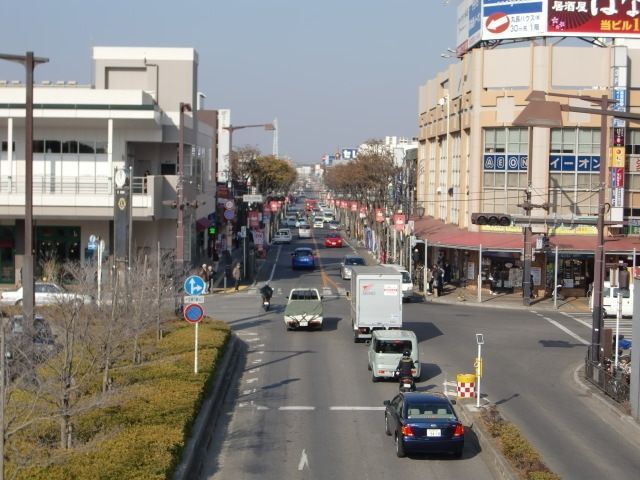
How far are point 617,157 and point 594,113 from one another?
3479cm

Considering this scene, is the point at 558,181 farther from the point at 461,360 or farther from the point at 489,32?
the point at 461,360

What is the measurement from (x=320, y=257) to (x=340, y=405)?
62.0m

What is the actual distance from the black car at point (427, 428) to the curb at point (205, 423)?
419 centimetres

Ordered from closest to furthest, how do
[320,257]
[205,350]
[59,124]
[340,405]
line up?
[340,405] → [205,350] → [59,124] → [320,257]

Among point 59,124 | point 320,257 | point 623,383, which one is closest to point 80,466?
point 623,383

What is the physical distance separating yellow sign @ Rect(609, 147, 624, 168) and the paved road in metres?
20.2

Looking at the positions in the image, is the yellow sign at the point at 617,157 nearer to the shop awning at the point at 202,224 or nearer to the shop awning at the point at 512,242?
the shop awning at the point at 512,242

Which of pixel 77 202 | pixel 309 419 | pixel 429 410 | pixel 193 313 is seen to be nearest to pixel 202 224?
pixel 77 202

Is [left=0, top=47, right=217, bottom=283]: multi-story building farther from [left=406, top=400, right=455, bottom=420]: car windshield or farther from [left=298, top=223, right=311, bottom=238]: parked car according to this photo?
[left=298, top=223, right=311, bottom=238]: parked car

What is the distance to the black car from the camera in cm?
2056

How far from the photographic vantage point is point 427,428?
20.6 m

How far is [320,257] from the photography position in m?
88.6

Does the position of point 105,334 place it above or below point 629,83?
below

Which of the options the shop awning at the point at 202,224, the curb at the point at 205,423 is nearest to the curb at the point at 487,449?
the curb at the point at 205,423
